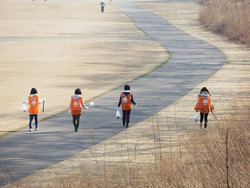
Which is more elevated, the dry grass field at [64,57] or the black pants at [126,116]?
the black pants at [126,116]

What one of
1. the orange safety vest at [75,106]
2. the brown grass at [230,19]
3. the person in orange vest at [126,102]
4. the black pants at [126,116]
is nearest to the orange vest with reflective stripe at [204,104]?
the person in orange vest at [126,102]

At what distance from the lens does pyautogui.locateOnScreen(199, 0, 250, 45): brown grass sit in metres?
59.5

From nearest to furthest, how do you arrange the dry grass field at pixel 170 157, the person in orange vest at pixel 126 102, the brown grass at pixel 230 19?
the dry grass field at pixel 170 157 < the person in orange vest at pixel 126 102 < the brown grass at pixel 230 19

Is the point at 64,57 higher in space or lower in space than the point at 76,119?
lower

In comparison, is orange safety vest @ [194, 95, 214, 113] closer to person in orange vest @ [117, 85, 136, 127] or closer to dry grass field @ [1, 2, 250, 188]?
dry grass field @ [1, 2, 250, 188]

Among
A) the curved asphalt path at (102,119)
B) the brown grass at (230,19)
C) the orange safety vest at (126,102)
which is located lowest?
the brown grass at (230,19)

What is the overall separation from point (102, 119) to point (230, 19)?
143 ft

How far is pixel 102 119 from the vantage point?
24.5 meters

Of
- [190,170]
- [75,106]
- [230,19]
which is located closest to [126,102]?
[75,106]

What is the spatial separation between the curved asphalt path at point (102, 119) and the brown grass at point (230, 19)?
291 inches

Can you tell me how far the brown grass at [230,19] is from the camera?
5949cm

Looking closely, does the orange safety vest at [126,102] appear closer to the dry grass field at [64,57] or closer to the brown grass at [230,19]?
the dry grass field at [64,57]

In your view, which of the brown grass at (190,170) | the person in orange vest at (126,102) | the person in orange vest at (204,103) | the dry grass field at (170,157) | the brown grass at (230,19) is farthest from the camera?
the brown grass at (230,19)

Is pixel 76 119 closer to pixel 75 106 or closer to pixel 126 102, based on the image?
pixel 75 106
